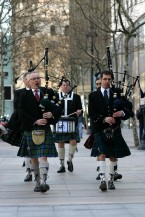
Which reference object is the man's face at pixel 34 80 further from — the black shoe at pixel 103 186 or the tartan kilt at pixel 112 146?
the black shoe at pixel 103 186

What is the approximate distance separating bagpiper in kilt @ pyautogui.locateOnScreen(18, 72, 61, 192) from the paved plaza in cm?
57

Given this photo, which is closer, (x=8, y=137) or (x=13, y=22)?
(x=8, y=137)

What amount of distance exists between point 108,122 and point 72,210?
7.68ft

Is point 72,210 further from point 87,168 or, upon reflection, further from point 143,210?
point 87,168

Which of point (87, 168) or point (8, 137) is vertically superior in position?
point (8, 137)

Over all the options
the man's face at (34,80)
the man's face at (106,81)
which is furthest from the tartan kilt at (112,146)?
the man's face at (34,80)

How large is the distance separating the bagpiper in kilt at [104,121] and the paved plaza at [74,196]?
0.62 metres

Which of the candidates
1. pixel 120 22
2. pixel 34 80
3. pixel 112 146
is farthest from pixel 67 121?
pixel 120 22

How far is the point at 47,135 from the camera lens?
37.0 ft

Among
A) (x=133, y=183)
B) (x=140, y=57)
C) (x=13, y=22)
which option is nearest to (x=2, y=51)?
(x=13, y=22)

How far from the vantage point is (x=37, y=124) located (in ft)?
36.5

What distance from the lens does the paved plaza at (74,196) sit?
920 cm

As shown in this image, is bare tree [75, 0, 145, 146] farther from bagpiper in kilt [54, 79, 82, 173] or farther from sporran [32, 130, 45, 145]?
sporran [32, 130, 45, 145]

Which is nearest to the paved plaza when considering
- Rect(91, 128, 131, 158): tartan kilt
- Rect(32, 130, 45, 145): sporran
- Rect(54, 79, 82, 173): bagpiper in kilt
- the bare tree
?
Rect(54, 79, 82, 173): bagpiper in kilt
